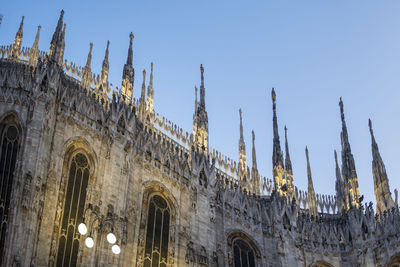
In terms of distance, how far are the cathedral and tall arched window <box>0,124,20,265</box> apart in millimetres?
59

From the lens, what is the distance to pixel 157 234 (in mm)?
33312

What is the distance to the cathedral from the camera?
28.0 meters

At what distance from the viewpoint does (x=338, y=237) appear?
42.3m

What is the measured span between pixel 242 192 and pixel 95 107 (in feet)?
42.0

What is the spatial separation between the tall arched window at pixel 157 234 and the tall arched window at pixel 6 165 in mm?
8560

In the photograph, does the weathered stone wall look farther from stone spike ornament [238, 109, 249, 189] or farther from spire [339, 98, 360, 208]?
stone spike ornament [238, 109, 249, 189]

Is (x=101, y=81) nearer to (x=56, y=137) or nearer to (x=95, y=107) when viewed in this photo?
(x=95, y=107)

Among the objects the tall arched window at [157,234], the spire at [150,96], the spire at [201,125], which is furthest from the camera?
the spire at [150,96]

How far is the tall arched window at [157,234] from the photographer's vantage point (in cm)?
3238

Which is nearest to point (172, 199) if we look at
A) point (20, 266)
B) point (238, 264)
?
point (238, 264)

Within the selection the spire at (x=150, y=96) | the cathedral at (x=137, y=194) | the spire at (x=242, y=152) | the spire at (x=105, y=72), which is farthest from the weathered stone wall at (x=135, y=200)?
the spire at (x=150, y=96)

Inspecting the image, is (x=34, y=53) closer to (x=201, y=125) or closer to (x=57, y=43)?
(x=57, y=43)

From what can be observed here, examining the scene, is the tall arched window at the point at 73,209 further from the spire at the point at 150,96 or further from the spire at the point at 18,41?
the spire at the point at 18,41

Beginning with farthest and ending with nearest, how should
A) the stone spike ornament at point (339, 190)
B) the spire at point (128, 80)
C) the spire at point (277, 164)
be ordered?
the stone spike ornament at point (339, 190), the spire at point (277, 164), the spire at point (128, 80)
